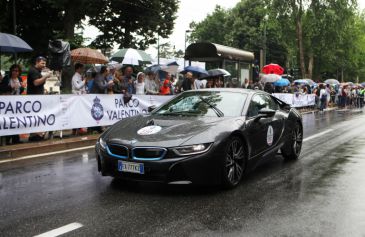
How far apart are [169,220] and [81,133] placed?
7.33 m

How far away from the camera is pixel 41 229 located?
13.9ft

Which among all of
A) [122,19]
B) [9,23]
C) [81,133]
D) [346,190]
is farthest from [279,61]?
[346,190]

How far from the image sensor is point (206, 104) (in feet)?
21.7

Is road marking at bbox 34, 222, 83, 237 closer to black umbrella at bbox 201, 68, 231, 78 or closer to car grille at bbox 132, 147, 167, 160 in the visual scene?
car grille at bbox 132, 147, 167, 160

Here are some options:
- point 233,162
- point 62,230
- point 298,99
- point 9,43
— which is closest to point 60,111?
point 9,43

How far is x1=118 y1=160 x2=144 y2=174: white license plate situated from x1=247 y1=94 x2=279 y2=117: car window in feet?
6.53

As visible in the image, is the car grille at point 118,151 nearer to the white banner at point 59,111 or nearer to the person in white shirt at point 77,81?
the white banner at point 59,111

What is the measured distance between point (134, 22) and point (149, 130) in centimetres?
2565

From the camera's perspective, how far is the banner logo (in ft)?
36.9

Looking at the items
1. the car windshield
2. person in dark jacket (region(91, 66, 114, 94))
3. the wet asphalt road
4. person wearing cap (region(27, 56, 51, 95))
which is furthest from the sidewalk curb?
the car windshield

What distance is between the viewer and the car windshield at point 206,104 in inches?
251

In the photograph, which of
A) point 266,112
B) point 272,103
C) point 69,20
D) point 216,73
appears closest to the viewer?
point 266,112

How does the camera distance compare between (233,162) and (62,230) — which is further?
(233,162)

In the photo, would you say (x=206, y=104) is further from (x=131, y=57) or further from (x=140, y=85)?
(x=131, y=57)
